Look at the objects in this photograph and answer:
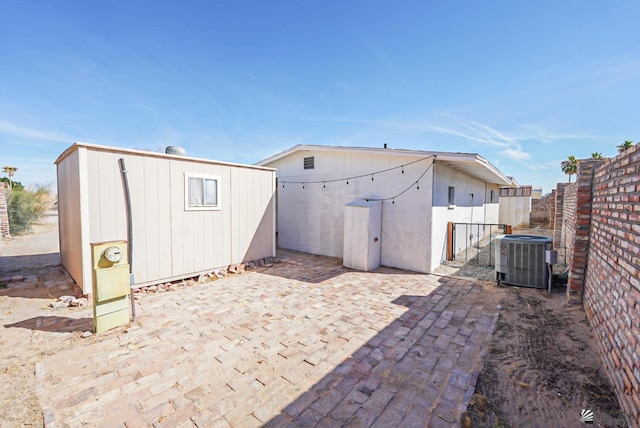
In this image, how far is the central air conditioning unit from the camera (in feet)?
17.6

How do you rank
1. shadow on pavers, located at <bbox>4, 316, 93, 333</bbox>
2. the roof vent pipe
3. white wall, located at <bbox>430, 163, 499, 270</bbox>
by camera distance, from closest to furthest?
shadow on pavers, located at <bbox>4, 316, 93, 333</bbox>, the roof vent pipe, white wall, located at <bbox>430, 163, 499, 270</bbox>

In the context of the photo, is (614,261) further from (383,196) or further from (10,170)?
(10,170)

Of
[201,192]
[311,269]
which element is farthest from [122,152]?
[311,269]

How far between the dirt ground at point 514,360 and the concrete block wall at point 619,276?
0.20 meters

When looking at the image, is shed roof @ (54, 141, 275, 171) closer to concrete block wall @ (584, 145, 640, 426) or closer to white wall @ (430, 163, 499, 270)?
white wall @ (430, 163, 499, 270)

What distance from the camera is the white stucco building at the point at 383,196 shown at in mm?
6893

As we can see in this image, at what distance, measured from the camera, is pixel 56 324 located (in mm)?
3814

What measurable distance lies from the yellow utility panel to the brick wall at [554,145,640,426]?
18.4ft

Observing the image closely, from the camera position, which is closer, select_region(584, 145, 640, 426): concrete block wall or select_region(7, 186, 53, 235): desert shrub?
select_region(584, 145, 640, 426): concrete block wall

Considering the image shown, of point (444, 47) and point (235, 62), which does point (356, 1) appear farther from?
point (235, 62)

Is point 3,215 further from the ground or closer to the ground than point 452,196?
closer to the ground

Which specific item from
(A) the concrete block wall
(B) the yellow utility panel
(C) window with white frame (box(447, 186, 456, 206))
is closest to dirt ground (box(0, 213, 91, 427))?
(B) the yellow utility panel

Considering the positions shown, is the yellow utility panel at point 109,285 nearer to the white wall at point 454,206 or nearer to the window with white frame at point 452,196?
the white wall at point 454,206

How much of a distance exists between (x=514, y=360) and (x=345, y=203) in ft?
20.0
